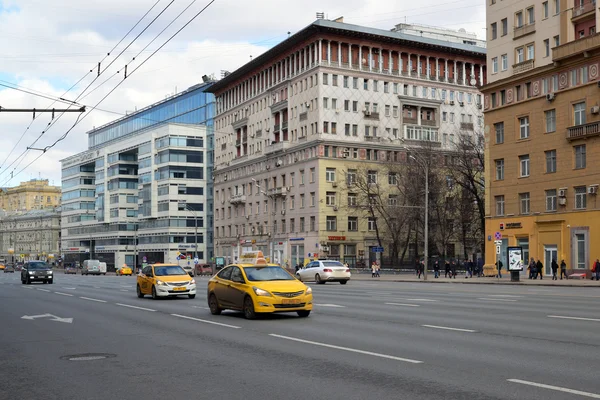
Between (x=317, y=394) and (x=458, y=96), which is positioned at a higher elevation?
(x=458, y=96)

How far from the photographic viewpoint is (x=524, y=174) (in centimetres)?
5894

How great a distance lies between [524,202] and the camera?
59156 millimetres

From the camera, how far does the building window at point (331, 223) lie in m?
88.3

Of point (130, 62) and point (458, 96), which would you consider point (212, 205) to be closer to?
point (458, 96)

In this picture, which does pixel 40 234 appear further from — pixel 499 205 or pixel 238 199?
pixel 499 205

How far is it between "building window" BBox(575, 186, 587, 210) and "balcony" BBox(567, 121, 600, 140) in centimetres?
351

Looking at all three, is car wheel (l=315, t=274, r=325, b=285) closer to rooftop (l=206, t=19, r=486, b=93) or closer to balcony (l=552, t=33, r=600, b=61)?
balcony (l=552, t=33, r=600, b=61)

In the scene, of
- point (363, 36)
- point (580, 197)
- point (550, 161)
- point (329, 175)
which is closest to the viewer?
point (580, 197)

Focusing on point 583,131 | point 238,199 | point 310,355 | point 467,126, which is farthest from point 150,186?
point 310,355

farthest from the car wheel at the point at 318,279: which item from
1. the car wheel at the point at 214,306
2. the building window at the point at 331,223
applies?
the building window at the point at 331,223

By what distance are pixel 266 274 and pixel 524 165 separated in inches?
1699

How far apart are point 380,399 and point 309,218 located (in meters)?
81.2

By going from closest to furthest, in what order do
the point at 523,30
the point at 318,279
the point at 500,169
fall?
1. the point at 318,279
2. the point at 523,30
3. the point at 500,169

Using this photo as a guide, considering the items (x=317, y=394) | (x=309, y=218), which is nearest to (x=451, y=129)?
(x=309, y=218)
